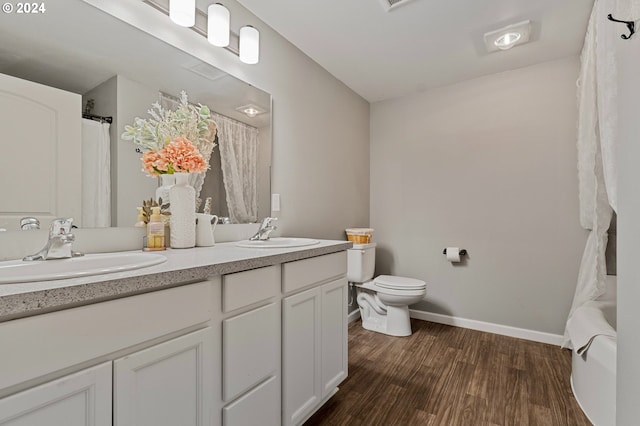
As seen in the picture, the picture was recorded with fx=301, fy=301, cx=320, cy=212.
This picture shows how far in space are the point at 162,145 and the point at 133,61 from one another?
0.38 metres

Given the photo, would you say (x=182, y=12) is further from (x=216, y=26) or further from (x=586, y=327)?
(x=586, y=327)

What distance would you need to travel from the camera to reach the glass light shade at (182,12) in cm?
142

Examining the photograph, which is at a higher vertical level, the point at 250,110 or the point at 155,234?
the point at 250,110

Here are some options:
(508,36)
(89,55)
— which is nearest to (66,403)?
(89,55)

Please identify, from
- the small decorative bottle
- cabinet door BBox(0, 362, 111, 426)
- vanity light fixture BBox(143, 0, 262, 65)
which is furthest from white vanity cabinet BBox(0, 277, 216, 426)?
vanity light fixture BBox(143, 0, 262, 65)

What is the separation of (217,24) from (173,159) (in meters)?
0.79

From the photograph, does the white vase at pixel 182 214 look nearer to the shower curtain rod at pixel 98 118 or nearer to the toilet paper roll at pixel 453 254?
the shower curtain rod at pixel 98 118

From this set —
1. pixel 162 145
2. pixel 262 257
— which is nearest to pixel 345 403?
pixel 262 257

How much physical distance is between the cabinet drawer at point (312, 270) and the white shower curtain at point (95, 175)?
0.77 metres

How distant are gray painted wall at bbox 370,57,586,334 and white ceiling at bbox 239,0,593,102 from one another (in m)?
0.27

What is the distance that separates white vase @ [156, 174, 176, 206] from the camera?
140 cm

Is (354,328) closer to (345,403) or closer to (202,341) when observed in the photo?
(345,403)

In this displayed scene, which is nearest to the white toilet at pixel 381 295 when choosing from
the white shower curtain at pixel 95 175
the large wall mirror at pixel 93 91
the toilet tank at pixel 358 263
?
the toilet tank at pixel 358 263

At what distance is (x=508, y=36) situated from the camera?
81.2 inches
